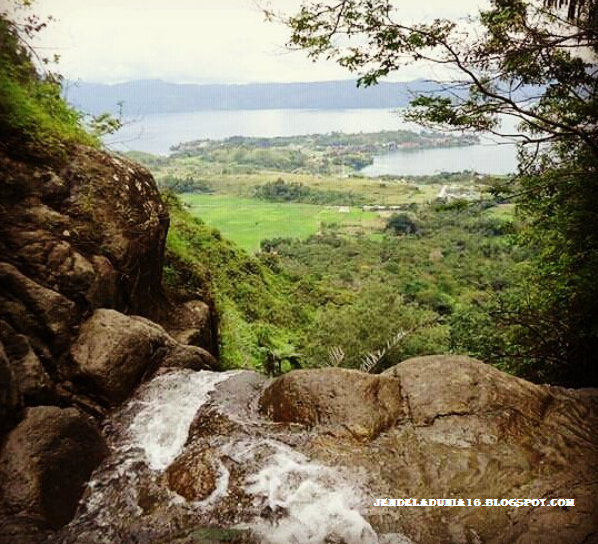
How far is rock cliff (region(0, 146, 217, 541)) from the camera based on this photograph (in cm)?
421

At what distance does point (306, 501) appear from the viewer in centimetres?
455

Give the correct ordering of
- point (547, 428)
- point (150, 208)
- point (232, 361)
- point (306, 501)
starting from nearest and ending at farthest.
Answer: point (306, 501) → point (547, 428) → point (150, 208) → point (232, 361)

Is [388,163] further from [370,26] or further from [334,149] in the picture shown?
[370,26]

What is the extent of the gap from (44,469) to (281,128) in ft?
180

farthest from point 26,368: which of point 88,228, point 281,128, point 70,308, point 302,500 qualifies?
point 281,128

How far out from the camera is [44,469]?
13.6 ft

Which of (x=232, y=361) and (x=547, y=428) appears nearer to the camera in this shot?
(x=547, y=428)

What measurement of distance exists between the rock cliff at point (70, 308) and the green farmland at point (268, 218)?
51.1m

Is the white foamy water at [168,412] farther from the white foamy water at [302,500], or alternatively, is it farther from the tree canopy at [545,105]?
the tree canopy at [545,105]

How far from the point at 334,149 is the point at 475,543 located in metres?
139

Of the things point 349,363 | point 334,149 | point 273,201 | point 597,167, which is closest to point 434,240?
point 273,201

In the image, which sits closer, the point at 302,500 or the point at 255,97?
the point at 302,500

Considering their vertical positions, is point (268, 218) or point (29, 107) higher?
point (29, 107)

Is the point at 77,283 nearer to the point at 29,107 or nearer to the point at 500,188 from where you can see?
the point at 29,107
